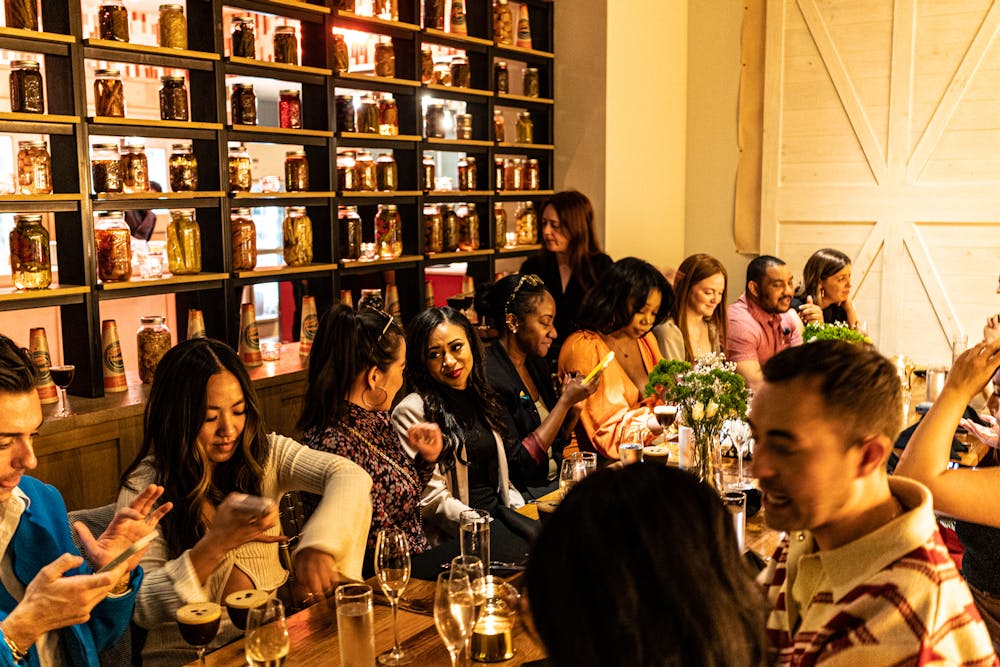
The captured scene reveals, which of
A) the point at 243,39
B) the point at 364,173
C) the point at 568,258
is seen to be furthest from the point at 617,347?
the point at 243,39

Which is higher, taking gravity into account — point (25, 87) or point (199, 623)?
point (25, 87)

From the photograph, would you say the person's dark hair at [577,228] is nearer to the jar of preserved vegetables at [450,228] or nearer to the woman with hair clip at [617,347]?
the jar of preserved vegetables at [450,228]

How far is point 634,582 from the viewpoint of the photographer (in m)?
0.96

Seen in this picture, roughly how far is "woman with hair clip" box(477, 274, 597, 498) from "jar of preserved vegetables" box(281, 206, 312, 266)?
34.8 inches

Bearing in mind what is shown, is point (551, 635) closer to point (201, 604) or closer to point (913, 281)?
point (201, 604)

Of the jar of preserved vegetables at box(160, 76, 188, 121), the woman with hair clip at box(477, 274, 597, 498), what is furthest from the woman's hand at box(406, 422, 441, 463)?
the jar of preserved vegetables at box(160, 76, 188, 121)

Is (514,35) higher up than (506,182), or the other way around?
(514,35)

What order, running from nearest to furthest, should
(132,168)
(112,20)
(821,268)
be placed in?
(112,20) < (132,168) < (821,268)

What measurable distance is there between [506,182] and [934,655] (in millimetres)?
4410

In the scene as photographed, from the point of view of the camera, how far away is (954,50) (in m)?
5.54

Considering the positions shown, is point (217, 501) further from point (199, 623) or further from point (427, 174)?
point (427, 174)

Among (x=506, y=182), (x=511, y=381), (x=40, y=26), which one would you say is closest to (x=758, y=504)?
(x=511, y=381)

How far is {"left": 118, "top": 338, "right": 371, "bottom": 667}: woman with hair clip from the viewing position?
199cm

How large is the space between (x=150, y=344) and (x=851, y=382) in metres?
2.87
